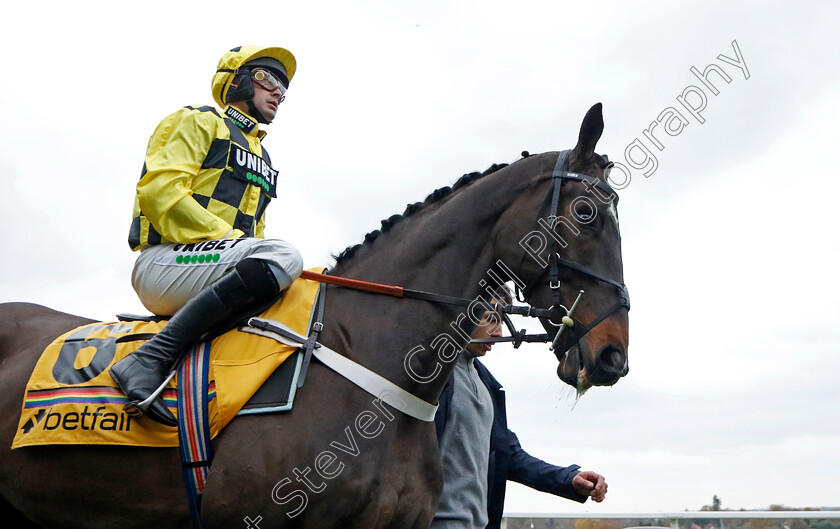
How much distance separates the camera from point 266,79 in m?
4.74

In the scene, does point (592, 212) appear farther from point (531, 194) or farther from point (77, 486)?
point (77, 486)

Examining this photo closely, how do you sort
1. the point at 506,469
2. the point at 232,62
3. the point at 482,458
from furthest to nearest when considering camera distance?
the point at 506,469
the point at 232,62
the point at 482,458

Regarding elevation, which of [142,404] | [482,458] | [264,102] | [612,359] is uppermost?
[264,102]

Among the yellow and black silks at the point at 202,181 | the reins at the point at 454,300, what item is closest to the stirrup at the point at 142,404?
the yellow and black silks at the point at 202,181

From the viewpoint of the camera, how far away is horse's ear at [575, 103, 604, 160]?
12.5 feet

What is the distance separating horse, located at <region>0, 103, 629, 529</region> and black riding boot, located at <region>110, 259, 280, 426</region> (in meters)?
0.35

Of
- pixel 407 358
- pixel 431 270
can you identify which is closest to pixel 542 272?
pixel 431 270

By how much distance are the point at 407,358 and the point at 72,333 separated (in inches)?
77.7

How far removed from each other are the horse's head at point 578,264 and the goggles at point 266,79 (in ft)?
6.50

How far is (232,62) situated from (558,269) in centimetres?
260

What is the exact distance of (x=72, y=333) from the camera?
4070 millimetres

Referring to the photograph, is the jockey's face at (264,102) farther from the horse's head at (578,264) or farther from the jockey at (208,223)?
the horse's head at (578,264)

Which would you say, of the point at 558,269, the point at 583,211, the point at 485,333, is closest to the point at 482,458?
the point at 485,333

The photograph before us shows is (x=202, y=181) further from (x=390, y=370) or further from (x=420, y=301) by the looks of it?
(x=390, y=370)
